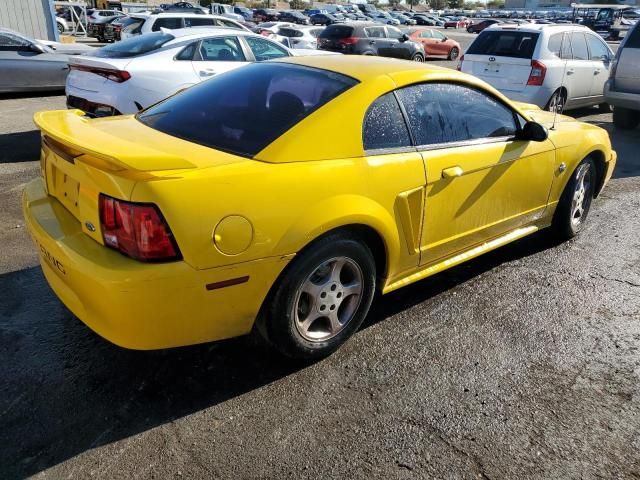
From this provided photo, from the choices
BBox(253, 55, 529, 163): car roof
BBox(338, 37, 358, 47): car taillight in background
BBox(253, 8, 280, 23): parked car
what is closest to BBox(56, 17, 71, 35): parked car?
BBox(338, 37, 358, 47): car taillight in background

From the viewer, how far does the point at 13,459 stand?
7.48 ft

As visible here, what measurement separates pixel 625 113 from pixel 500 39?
8.44ft

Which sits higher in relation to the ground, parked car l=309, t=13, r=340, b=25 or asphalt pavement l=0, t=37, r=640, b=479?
asphalt pavement l=0, t=37, r=640, b=479

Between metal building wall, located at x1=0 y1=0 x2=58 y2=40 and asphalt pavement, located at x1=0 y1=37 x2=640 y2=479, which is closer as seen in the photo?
asphalt pavement, located at x1=0 y1=37 x2=640 y2=479

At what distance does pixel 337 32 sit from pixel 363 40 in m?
0.97

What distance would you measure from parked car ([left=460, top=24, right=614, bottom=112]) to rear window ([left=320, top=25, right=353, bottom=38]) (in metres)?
10.8

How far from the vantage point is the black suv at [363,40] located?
19547 mm

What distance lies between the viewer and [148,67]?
688 cm

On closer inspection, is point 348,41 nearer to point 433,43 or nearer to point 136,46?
point 433,43

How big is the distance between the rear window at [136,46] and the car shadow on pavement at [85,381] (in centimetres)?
456

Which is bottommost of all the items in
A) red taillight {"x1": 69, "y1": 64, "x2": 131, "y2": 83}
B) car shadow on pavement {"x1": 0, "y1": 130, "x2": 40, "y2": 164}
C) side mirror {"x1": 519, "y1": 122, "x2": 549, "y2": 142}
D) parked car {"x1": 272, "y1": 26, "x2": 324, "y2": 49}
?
parked car {"x1": 272, "y1": 26, "x2": 324, "y2": 49}

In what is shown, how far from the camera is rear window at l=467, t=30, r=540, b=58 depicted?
8758 mm

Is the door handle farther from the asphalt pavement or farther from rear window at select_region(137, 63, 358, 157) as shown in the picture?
the asphalt pavement

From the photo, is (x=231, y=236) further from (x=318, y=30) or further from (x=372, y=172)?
(x=318, y=30)
